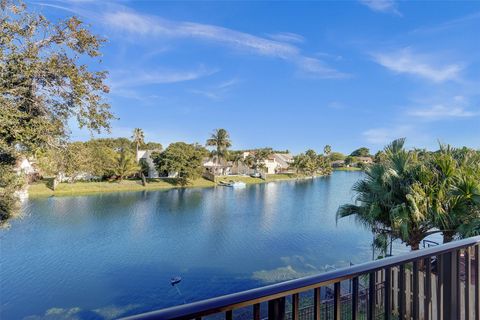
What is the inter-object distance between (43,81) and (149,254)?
1110cm

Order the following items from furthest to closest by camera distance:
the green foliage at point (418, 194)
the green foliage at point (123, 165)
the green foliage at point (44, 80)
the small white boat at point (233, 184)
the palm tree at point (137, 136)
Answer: the palm tree at point (137, 136)
the small white boat at point (233, 184)
the green foliage at point (123, 165)
the green foliage at point (418, 194)
the green foliage at point (44, 80)

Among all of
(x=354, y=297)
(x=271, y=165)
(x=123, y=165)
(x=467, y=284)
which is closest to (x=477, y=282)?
(x=467, y=284)

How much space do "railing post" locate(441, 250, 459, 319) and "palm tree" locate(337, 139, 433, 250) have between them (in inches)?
230

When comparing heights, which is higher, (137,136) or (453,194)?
(137,136)

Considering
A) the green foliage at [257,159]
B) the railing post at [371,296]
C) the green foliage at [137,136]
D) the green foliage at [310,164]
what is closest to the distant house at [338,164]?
the green foliage at [310,164]

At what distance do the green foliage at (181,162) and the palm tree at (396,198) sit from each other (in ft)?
121

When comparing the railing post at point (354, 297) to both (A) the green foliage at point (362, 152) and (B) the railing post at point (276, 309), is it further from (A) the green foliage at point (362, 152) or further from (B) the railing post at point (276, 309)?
(A) the green foliage at point (362, 152)

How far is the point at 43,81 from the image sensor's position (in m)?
5.96

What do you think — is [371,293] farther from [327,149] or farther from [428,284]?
[327,149]

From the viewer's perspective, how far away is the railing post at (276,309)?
45.3 inches

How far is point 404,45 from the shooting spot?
13703 millimetres

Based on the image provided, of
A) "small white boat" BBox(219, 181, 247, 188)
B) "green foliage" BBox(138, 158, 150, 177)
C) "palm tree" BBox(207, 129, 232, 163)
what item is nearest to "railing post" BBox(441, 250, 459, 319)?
"small white boat" BBox(219, 181, 247, 188)

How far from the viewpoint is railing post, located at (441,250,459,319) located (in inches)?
69.7

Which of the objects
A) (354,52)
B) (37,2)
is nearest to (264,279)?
(37,2)
